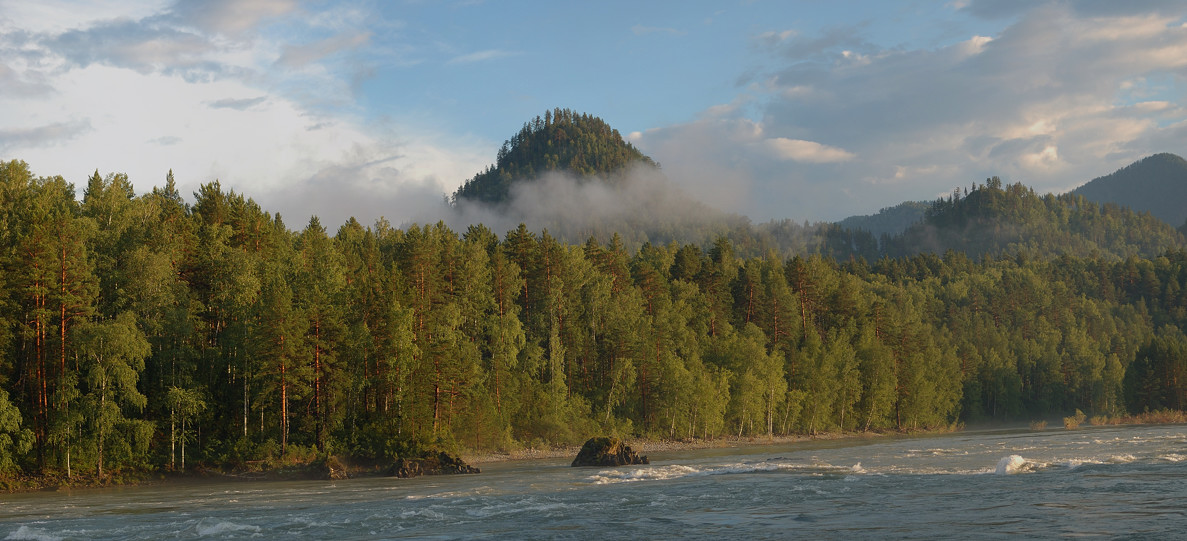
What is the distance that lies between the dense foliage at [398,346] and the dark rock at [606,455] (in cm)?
1209

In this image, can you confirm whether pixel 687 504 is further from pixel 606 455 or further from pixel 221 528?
pixel 606 455

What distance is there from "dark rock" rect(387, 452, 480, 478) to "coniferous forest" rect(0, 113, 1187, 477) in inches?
106

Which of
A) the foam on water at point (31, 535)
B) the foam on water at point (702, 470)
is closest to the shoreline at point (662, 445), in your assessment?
the foam on water at point (702, 470)

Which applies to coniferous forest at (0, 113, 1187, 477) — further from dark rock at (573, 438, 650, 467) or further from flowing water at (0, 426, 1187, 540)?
dark rock at (573, 438, 650, 467)

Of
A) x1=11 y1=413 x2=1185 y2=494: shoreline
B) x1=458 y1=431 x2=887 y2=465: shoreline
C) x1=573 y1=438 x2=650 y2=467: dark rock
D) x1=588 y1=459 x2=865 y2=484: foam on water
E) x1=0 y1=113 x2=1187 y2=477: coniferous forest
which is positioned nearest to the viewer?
x1=588 y1=459 x2=865 y2=484: foam on water

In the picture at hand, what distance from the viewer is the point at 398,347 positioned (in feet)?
226

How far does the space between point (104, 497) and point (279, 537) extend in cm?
2499

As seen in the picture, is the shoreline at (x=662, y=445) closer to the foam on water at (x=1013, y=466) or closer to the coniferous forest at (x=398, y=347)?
the coniferous forest at (x=398, y=347)

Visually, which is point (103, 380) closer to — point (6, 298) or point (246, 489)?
point (6, 298)

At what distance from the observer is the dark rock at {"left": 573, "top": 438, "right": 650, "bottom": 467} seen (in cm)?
6362

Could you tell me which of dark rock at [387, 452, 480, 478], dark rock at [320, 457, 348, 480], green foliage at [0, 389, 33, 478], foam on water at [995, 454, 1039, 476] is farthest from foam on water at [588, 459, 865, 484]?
green foliage at [0, 389, 33, 478]

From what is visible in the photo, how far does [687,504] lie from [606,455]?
26172 mm

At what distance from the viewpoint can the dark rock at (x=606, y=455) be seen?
6362 cm

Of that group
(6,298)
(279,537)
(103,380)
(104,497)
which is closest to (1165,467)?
(279,537)
